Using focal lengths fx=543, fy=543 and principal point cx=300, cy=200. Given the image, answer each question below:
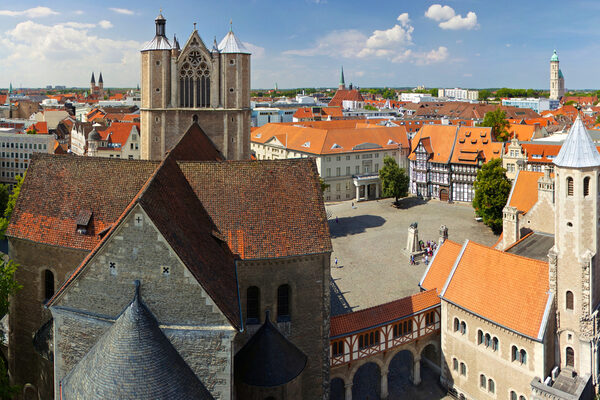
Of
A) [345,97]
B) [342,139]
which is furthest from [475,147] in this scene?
[345,97]

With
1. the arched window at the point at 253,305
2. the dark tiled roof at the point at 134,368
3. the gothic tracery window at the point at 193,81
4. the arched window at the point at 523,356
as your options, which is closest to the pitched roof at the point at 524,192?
the arched window at the point at 523,356

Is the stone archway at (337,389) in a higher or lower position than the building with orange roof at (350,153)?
lower

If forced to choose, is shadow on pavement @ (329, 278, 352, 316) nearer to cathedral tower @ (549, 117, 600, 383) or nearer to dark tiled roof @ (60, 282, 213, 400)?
cathedral tower @ (549, 117, 600, 383)

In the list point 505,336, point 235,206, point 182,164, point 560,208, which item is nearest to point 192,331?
point 235,206

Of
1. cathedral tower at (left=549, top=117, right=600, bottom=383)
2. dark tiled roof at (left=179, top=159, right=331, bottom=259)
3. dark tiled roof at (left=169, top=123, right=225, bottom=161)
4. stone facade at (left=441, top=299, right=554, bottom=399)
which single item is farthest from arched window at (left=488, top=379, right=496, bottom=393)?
dark tiled roof at (left=169, top=123, right=225, bottom=161)

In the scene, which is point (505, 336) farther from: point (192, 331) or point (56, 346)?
point (56, 346)

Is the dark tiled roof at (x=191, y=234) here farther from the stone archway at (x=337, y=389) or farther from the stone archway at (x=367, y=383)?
the stone archway at (x=367, y=383)

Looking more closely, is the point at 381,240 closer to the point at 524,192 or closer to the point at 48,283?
the point at 524,192
